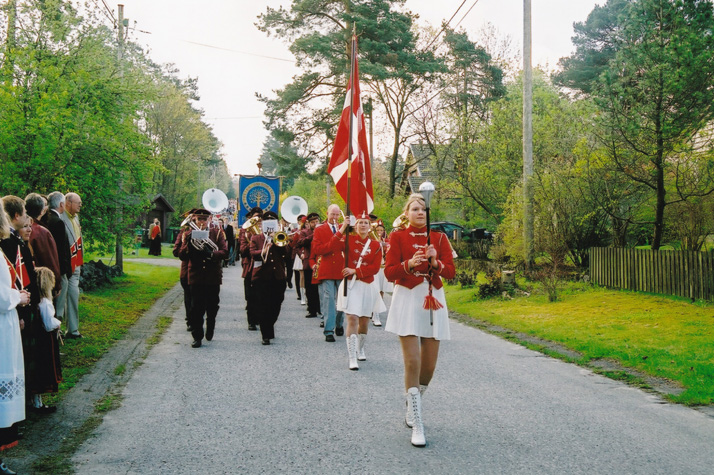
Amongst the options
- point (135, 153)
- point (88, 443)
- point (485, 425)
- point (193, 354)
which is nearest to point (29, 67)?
point (135, 153)

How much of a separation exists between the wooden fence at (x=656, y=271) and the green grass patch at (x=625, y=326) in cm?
33

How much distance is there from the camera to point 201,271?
9.98 metres

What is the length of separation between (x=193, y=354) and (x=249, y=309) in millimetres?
2880

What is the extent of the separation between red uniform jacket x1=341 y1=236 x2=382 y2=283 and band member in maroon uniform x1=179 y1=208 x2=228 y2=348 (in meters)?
2.19

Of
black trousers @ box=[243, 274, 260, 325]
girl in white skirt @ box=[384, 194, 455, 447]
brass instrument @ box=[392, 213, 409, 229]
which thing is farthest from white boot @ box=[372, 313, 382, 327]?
girl in white skirt @ box=[384, 194, 455, 447]

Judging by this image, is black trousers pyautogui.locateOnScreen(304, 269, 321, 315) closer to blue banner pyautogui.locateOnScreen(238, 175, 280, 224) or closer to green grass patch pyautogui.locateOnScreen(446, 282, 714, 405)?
green grass patch pyautogui.locateOnScreen(446, 282, 714, 405)

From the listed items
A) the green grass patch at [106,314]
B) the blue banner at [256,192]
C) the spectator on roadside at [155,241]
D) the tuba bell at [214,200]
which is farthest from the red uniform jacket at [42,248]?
the spectator on roadside at [155,241]

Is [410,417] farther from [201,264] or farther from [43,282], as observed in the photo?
[201,264]

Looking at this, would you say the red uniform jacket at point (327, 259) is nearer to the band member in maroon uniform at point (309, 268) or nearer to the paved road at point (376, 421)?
the paved road at point (376, 421)

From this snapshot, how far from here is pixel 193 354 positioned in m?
9.14

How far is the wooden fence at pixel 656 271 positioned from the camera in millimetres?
13463

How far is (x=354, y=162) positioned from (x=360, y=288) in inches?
72.3

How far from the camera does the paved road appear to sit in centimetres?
471

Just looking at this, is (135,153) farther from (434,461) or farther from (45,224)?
(434,461)
